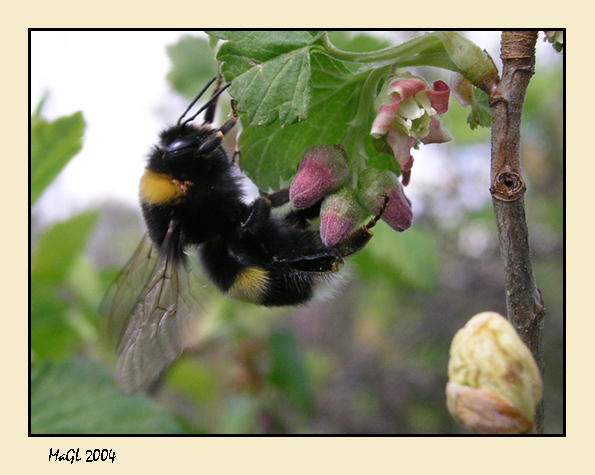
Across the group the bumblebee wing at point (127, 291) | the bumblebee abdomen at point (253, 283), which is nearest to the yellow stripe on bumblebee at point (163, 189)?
the bumblebee wing at point (127, 291)

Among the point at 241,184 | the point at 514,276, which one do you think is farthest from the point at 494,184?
the point at 241,184

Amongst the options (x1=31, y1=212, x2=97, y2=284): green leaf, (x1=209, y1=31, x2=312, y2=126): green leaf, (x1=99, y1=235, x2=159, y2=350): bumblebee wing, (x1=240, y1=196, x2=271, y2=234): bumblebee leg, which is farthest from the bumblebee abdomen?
(x1=31, y1=212, x2=97, y2=284): green leaf

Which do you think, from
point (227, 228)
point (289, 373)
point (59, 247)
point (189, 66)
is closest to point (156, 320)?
point (227, 228)

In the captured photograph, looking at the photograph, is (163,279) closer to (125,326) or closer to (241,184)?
(125,326)

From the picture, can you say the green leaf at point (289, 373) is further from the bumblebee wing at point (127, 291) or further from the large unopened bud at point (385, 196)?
the large unopened bud at point (385, 196)

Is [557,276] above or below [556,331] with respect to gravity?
above

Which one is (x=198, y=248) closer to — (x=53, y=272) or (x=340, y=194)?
(x=340, y=194)

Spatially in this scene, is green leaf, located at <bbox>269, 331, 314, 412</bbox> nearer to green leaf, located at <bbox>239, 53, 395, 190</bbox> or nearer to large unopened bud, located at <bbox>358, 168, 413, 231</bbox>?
green leaf, located at <bbox>239, 53, 395, 190</bbox>

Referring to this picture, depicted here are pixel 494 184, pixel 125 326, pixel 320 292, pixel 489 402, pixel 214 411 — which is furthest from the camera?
pixel 214 411
